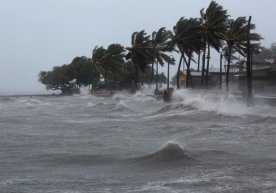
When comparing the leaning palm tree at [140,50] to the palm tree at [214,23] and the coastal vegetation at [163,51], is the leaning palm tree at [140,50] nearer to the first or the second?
the coastal vegetation at [163,51]

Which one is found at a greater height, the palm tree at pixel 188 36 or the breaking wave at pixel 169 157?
the palm tree at pixel 188 36

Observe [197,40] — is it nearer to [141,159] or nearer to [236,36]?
[236,36]

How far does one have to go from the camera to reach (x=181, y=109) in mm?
27875

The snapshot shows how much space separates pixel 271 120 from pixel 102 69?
62.3 meters

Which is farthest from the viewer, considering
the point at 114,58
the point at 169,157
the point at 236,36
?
the point at 114,58

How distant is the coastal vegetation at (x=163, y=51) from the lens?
48781mm

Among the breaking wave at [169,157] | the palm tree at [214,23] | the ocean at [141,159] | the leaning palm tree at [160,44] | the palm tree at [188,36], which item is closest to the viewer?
the ocean at [141,159]

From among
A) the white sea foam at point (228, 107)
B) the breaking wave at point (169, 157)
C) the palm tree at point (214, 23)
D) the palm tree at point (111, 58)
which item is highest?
the palm tree at point (214, 23)

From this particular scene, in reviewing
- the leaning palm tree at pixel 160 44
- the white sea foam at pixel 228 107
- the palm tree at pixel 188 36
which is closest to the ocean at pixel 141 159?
the white sea foam at pixel 228 107

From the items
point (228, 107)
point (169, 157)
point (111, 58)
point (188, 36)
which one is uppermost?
point (188, 36)

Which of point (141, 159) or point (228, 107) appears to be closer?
point (141, 159)

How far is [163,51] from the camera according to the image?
64438 millimetres

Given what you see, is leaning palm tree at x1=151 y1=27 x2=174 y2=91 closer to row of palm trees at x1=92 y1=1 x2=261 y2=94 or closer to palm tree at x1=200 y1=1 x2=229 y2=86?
row of palm trees at x1=92 y1=1 x2=261 y2=94

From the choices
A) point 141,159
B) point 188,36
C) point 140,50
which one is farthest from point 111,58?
point 141,159
